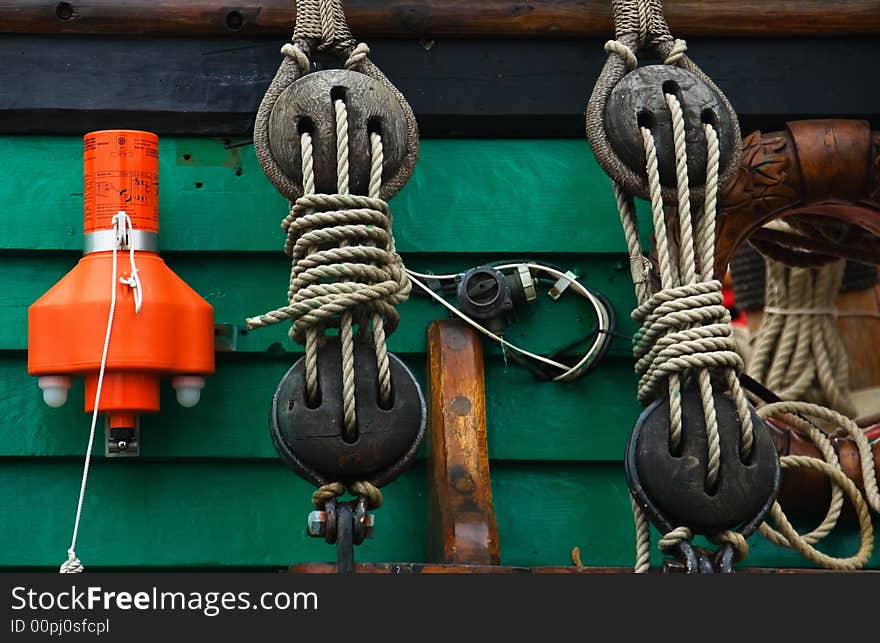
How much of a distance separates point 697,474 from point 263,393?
2.52 ft

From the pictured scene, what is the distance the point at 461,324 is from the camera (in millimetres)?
2289

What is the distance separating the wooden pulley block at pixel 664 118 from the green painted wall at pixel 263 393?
0.37m

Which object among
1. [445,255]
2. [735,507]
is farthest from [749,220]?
[735,507]

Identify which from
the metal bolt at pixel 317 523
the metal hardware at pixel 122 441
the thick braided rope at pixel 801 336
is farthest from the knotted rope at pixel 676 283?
the thick braided rope at pixel 801 336

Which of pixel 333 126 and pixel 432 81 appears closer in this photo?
pixel 333 126

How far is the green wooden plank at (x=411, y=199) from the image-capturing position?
231cm

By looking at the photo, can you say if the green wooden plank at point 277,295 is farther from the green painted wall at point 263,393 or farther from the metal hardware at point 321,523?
the metal hardware at point 321,523

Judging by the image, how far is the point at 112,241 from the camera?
85.3 inches

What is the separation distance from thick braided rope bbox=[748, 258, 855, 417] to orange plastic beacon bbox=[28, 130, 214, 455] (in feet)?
Answer: 5.64

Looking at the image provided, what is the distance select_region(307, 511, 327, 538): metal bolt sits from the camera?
1.80 m

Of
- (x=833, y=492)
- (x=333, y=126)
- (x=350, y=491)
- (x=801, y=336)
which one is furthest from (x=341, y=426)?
(x=801, y=336)

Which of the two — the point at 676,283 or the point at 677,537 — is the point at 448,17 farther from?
the point at 677,537

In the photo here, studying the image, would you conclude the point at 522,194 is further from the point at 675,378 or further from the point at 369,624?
the point at 369,624

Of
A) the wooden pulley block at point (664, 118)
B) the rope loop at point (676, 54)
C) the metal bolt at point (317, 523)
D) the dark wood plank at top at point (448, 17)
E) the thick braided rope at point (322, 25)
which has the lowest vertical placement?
the metal bolt at point (317, 523)
